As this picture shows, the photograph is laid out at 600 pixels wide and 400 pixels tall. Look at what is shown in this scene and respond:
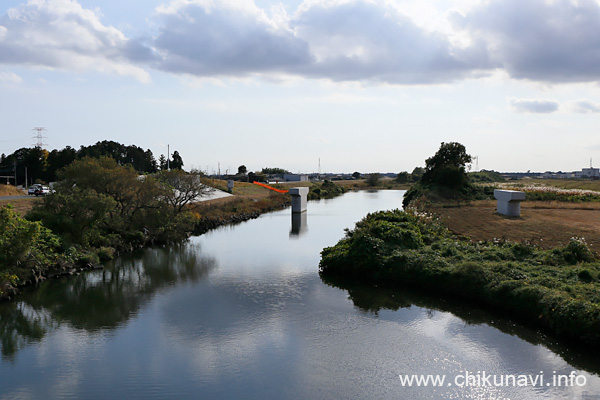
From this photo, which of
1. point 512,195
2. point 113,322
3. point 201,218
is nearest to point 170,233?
point 201,218

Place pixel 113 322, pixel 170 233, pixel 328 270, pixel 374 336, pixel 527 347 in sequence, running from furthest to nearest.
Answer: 1. pixel 170 233
2. pixel 328 270
3. pixel 113 322
4. pixel 374 336
5. pixel 527 347

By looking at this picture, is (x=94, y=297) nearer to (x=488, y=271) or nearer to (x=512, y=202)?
(x=488, y=271)

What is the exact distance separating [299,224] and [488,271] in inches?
1257

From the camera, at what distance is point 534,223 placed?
34781mm

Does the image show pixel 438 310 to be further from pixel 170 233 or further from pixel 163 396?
pixel 170 233

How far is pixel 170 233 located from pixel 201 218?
11.0 metres

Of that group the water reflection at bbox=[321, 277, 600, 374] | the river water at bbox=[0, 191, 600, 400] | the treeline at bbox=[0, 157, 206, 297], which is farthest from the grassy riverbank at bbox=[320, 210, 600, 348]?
the treeline at bbox=[0, 157, 206, 297]

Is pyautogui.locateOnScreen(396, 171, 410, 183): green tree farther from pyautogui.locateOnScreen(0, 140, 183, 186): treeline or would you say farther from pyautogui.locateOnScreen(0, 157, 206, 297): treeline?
pyautogui.locateOnScreen(0, 157, 206, 297): treeline

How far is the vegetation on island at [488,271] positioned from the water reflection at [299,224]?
42.8 feet

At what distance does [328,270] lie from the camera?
2630 cm

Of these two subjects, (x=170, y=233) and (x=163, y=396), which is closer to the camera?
(x=163, y=396)

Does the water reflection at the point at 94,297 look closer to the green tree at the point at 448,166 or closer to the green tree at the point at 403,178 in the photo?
the green tree at the point at 448,166

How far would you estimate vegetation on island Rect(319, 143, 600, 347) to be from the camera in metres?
15.7

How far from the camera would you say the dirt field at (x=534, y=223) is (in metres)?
28.9
